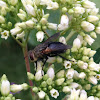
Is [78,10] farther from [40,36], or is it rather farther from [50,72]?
[50,72]

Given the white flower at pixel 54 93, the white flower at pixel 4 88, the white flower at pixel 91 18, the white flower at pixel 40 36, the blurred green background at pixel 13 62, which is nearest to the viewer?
the white flower at pixel 4 88

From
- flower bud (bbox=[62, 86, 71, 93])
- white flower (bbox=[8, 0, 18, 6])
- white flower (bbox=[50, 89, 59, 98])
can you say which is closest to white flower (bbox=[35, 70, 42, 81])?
white flower (bbox=[50, 89, 59, 98])

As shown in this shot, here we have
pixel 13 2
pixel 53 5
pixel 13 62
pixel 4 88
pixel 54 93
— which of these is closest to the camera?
pixel 4 88

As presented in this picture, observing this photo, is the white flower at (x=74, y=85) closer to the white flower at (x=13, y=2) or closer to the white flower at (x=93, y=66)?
the white flower at (x=93, y=66)

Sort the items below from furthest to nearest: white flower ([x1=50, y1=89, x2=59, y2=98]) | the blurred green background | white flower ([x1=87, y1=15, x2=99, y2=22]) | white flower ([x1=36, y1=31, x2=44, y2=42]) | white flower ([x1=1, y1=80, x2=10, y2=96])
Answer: the blurred green background → white flower ([x1=87, y1=15, x2=99, y2=22]) → white flower ([x1=36, y1=31, x2=44, y2=42]) → white flower ([x1=50, y1=89, x2=59, y2=98]) → white flower ([x1=1, y1=80, x2=10, y2=96])

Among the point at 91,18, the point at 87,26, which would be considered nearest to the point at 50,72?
the point at 87,26

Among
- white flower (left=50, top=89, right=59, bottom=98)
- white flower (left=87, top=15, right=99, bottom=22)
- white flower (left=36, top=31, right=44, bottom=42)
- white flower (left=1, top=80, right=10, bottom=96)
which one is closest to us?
white flower (left=1, top=80, right=10, bottom=96)

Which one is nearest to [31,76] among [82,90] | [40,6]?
[82,90]

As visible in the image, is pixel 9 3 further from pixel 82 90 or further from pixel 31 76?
pixel 82 90

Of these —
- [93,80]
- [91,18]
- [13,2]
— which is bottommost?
[93,80]

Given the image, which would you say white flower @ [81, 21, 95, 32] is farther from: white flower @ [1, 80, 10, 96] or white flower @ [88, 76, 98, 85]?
white flower @ [1, 80, 10, 96]

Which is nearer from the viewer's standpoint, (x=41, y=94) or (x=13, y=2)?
(x=41, y=94)

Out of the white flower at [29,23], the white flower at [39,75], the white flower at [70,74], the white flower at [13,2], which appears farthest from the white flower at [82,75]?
the white flower at [13,2]
